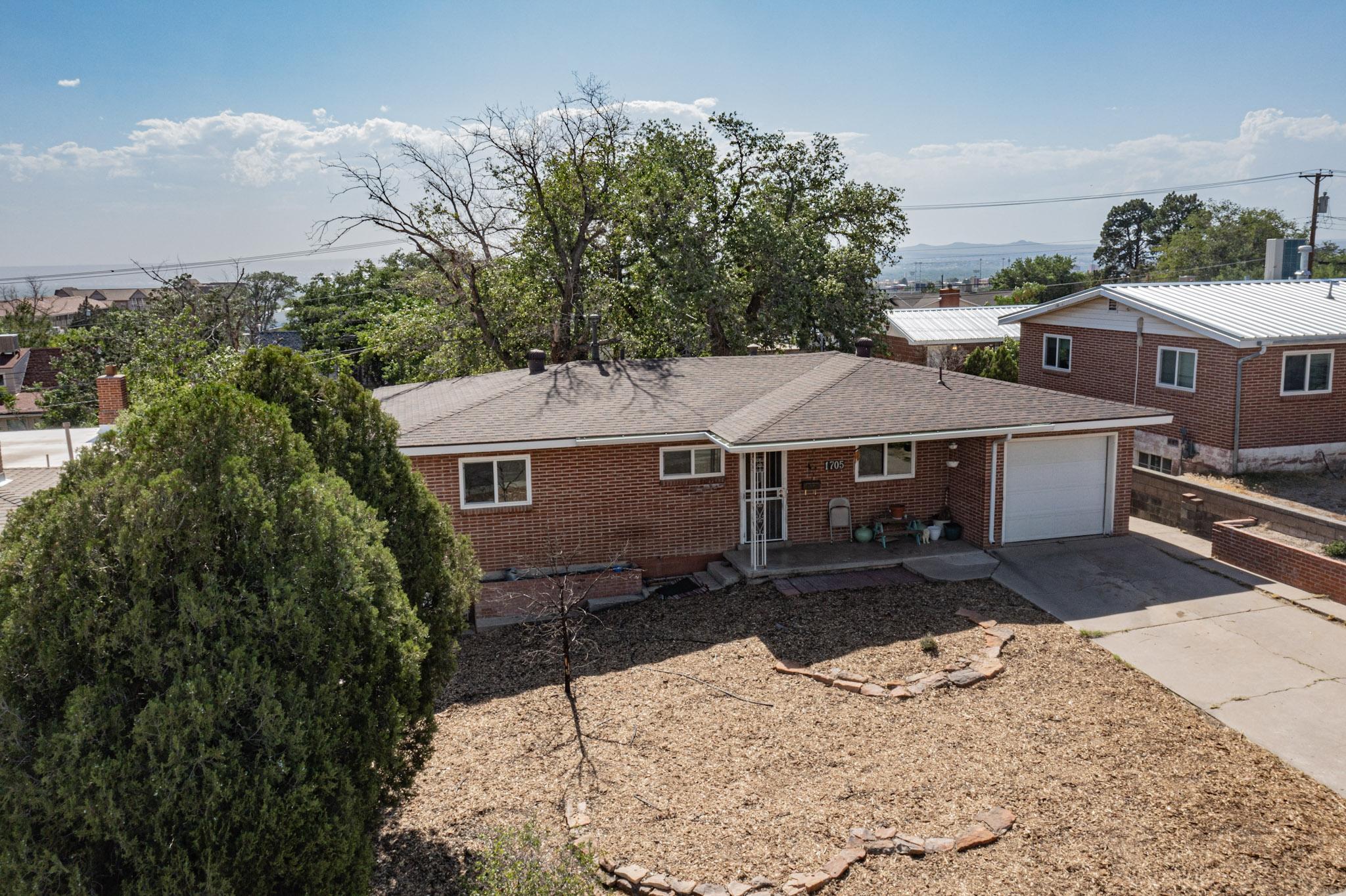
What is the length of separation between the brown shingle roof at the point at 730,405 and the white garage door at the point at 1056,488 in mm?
674

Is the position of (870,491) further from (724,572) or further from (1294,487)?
(1294,487)

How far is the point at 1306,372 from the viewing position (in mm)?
18391

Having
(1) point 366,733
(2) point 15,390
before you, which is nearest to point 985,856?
(1) point 366,733

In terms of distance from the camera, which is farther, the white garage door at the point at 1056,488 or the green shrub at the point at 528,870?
the white garage door at the point at 1056,488

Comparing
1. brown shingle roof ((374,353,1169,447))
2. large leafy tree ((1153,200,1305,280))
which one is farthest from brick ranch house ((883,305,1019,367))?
large leafy tree ((1153,200,1305,280))

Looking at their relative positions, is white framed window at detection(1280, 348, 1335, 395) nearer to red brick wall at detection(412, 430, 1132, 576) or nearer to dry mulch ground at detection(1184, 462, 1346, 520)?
dry mulch ground at detection(1184, 462, 1346, 520)

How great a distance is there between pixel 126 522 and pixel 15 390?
57139 mm

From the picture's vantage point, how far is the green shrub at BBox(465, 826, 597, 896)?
6023 millimetres

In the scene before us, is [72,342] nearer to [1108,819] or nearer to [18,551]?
[18,551]

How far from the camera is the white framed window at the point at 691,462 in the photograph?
1508 centimetres

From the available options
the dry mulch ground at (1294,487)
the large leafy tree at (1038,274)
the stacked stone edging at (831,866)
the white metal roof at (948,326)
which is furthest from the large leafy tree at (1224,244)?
the stacked stone edging at (831,866)

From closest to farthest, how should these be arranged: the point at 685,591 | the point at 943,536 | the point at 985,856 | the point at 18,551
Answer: the point at 18,551
the point at 985,856
the point at 685,591
the point at 943,536

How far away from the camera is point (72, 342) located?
47156 mm

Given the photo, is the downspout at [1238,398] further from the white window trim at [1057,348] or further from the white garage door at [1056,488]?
the white window trim at [1057,348]
